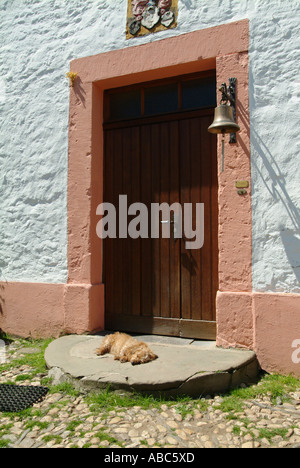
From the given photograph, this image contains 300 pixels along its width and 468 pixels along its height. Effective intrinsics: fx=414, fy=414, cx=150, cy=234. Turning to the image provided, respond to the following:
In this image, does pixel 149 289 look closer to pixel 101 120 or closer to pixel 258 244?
pixel 258 244

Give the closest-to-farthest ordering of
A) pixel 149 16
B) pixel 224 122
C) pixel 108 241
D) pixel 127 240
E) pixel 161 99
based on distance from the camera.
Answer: pixel 224 122
pixel 149 16
pixel 161 99
pixel 127 240
pixel 108 241

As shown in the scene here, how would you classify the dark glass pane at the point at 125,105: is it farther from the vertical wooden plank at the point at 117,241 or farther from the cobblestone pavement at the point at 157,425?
the cobblestone pavement at the point at 157,425

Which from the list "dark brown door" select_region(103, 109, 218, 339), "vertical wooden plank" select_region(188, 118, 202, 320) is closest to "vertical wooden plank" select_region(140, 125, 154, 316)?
"dark brown door" select_region(103, 109, 218, 339)

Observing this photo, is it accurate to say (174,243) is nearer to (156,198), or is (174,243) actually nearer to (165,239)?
(165,239)

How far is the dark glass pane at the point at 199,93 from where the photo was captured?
455 cm

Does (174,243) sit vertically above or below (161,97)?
below

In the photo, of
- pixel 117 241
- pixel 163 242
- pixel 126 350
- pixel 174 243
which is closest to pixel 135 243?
pixel 117 241

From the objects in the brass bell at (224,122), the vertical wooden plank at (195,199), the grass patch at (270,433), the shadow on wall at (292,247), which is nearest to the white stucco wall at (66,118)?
the shadow on wall at (292,247)

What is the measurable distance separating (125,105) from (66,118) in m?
0.75

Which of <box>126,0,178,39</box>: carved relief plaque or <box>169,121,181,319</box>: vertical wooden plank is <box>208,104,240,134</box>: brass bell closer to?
<box>169,121,181,319</box>: vertical wooden plank

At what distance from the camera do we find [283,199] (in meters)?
3.88

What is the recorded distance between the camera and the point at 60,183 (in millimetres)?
5098

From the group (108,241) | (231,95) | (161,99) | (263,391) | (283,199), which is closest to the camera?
(263,391)

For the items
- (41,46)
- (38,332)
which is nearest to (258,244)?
(38,332)
